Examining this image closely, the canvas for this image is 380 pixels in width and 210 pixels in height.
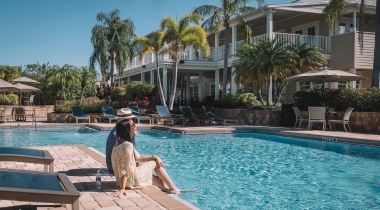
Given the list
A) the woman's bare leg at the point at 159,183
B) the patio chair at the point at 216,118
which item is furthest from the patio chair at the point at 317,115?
the woman's bare leg at the point at 159,183

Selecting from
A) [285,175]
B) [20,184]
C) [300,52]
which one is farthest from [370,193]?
[300,52]

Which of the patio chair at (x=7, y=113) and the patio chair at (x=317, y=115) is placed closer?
the patio chair at (x=317, y=115)

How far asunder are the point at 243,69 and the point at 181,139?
19.1ft

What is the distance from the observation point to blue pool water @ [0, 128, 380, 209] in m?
5.66

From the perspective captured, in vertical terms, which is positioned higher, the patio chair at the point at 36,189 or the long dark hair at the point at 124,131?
the long dark hair at the point at 124,131

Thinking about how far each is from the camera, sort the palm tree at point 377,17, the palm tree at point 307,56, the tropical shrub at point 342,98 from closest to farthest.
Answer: the tropical shrub at point 342,98
the palm tree at point 377,17
the palm tree at point 307,56

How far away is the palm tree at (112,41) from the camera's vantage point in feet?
84.6

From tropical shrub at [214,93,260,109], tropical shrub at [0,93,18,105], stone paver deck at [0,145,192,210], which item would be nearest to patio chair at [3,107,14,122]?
tropical shrub at [0,93,18,105]

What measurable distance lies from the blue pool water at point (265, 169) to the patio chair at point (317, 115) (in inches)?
73.5

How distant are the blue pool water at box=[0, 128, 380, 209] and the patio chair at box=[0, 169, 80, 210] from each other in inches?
105

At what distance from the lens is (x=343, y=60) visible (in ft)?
63.5

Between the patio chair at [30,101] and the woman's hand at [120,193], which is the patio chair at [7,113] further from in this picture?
the woman's hand at [120,193]

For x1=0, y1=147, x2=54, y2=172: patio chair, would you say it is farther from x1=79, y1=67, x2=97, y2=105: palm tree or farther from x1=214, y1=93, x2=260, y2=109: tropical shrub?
x1=79, y1=67, x2=97, y2=105: palm tree

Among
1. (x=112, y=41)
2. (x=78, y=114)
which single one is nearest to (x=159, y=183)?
(x=78, y=114)
